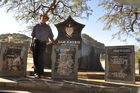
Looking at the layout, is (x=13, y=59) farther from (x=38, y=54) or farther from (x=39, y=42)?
(x=39, y=42)

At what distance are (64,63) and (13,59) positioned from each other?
1.35 metres

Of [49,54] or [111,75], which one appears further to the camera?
[49,54]

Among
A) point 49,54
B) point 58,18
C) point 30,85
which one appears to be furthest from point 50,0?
point 30,85

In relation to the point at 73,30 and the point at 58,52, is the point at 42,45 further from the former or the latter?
the point at 73,30

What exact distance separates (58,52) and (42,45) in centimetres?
53

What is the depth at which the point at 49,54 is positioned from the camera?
10062 millimetres

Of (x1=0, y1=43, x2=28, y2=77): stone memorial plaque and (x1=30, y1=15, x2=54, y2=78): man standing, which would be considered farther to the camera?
(x1=0, y1=43, x2=28, y2=77): stone memorial plaque

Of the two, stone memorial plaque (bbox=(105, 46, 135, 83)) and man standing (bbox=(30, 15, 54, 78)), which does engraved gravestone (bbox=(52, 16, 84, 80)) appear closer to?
man standing (bbox=(30, 15, 54, 78))

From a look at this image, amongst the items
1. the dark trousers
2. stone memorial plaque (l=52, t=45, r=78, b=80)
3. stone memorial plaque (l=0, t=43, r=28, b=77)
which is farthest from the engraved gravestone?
stone memorial plaque (l=0, t=43, r=28, b=77)

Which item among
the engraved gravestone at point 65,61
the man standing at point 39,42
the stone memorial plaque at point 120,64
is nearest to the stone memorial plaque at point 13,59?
the man standing at point 39,42

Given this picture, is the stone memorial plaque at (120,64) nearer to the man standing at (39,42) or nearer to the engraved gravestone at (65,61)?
the engraved gravestone at (65,61)

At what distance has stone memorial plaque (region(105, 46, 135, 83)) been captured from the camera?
5965 millimetres

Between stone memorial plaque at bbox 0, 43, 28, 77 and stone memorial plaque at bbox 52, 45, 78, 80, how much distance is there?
0.82 metres

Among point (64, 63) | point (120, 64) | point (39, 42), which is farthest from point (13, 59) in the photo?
point (120, 64)
